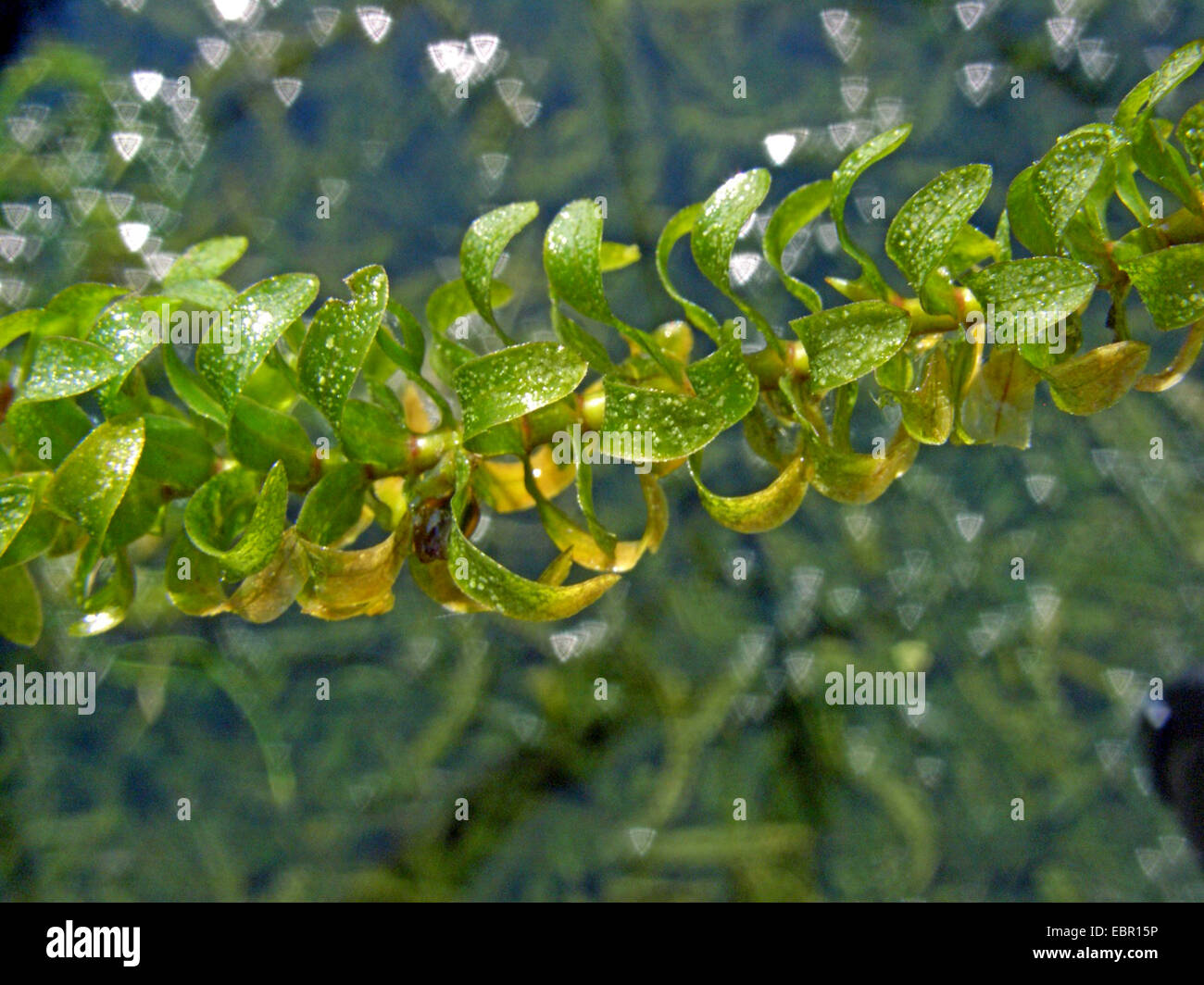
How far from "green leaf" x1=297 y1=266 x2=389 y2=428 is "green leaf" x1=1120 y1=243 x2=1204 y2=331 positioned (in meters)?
0.20

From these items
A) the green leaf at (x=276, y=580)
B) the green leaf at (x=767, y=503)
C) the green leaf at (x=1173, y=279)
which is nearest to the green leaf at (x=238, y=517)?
the green leaf at (x=276, y=580)

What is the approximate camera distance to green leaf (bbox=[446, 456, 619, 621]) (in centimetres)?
22

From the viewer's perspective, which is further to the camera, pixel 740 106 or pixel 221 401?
pixel 740 106

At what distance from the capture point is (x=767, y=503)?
0.79ft

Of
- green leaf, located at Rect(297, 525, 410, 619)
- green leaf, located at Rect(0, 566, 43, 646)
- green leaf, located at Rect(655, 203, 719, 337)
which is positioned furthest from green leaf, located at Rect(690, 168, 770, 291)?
green leaf, located at Rect(0, 566, 43, 646)

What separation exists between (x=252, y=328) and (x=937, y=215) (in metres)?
0.18

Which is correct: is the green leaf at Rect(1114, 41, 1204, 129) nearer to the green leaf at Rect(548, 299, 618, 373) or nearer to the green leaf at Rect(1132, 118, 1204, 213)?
the green leaf at Rect(1132, 118, 1204, 213)

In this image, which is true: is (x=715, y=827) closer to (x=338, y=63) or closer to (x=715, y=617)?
(x=715, y=617)

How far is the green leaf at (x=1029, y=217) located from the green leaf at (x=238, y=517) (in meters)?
0.21

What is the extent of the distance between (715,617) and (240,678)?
0.97 feet

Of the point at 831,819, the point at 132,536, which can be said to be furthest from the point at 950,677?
the point at 132,536

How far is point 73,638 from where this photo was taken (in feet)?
1.67

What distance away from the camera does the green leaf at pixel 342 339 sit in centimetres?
22
